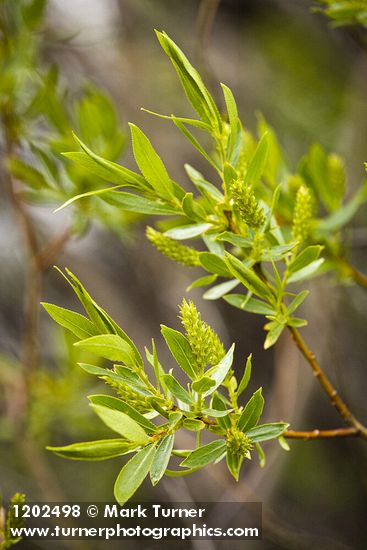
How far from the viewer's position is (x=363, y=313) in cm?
172

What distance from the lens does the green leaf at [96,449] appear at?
1.05ft

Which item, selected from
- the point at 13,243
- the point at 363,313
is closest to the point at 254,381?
the point at 363,313

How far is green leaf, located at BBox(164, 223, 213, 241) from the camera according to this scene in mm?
419

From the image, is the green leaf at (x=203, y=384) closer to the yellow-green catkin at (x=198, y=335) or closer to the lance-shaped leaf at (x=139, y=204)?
the yellow-green catkin at (x=198, y=335)

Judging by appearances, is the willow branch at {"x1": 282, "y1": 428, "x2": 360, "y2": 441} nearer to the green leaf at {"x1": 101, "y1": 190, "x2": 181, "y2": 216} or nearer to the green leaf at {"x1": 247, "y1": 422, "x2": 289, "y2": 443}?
the green leaf at {"x1": 247, "y1": 422, "x2": 289, "y2": 443}

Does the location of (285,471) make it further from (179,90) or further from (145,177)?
(145,177)

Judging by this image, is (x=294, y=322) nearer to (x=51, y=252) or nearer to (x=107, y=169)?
(x=107, y=169)

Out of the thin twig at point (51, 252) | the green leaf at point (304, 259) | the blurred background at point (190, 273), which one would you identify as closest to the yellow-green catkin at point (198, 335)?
the green leaf at point (304, 259)

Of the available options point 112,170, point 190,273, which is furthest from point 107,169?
point 190,273

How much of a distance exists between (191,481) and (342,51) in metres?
1.35

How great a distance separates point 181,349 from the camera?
1.18 ft

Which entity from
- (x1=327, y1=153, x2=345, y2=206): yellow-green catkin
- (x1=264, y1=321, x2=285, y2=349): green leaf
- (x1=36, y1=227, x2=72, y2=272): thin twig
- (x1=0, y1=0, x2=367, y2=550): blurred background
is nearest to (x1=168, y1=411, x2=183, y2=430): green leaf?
(x1=264, y1=321, x2=285, y2=349): green leaf

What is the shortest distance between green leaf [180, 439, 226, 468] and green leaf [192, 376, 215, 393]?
0.03 metres

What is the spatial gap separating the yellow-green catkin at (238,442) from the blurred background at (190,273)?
1100 millimetres
